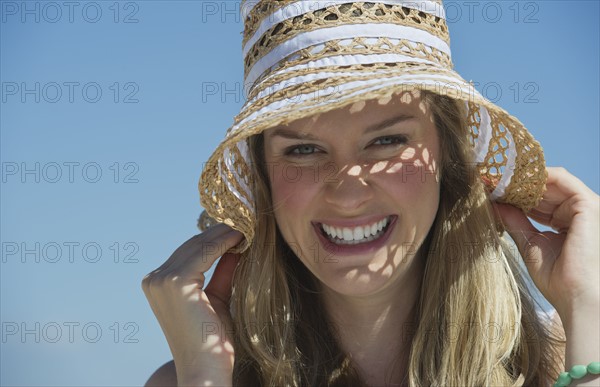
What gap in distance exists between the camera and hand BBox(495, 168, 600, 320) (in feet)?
10.2

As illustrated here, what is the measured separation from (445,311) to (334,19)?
128cm

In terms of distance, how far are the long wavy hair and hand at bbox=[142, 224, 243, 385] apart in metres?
0.14

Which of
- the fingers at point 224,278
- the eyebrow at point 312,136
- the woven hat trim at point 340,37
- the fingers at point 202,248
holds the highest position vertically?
the woven hat trim at point 340,37

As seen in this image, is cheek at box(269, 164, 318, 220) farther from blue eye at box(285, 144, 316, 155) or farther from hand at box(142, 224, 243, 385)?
hand at box(142, 224, 243, 385)

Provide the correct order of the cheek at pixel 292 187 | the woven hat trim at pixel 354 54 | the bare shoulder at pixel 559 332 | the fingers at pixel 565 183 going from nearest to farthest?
the woven hat trim at pixel 354 54 < the cheek at pixel 292 187 < the fingers at pixel 565 183 < the bare shoulder at pixel 559 332

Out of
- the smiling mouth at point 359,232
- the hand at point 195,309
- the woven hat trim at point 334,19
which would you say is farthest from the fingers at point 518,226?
the hand at point 195,309

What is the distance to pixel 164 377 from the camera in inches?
139

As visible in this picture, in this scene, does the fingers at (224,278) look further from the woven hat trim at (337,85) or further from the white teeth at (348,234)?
the woven hat trim at (337,85)

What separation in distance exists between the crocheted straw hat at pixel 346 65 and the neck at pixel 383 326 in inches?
25.4

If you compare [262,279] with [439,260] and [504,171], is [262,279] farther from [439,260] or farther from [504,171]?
[504,171]

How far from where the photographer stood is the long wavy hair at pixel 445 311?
11.0 ft

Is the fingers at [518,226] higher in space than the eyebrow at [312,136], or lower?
lower

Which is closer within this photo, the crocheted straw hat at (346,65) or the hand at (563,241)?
the crocheted straw hat at (346,65)

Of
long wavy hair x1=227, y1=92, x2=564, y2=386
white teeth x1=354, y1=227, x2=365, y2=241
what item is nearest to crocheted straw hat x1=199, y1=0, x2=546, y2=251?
long wavy hair x1=227, y1=92, x2=564, y2=386
